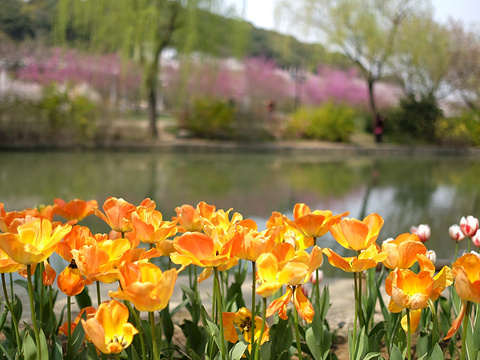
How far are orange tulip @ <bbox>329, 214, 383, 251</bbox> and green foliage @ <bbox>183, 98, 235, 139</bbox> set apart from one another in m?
15.7

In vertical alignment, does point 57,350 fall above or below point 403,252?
below

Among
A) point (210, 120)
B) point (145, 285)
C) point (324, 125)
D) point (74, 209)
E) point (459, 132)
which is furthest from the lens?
point (459, 132)

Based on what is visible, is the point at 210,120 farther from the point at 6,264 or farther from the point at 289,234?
the point at 6,264

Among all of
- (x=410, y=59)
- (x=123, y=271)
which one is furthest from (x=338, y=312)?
(x=410, y=59)

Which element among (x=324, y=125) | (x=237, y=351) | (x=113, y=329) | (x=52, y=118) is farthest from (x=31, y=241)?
(x=324, y=125)

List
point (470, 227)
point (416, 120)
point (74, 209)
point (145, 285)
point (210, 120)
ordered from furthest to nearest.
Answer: point (416, 120), point (210, 120), point (470, 227), point (74, 209), point (145, 285)

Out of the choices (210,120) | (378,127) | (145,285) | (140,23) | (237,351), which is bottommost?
(210,120)

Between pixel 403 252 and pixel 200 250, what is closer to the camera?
pixel 200 250

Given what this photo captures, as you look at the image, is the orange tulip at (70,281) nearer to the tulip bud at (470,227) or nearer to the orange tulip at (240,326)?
the orange tulip at (240,326)

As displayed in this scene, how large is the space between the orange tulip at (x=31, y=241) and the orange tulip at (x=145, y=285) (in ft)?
0.56

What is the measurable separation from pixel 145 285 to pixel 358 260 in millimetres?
420

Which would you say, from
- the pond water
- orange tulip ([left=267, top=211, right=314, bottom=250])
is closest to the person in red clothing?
the pond water

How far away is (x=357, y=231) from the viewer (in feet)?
3.35

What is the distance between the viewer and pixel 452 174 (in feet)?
32.8
